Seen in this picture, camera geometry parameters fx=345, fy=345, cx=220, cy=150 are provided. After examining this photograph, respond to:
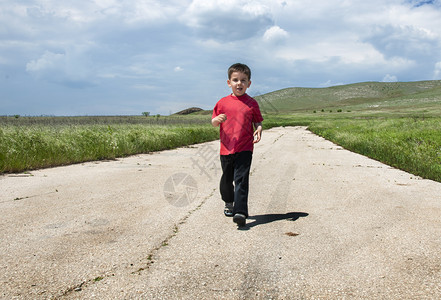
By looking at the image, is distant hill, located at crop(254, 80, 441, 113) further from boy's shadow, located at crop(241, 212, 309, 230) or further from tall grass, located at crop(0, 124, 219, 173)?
boy's shadow, located at crop(241, 212, 309, 230)

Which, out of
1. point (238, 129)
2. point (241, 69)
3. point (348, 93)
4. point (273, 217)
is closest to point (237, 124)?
point (238, 129)

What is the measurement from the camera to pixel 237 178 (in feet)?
13.4

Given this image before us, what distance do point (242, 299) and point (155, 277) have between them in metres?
0.70

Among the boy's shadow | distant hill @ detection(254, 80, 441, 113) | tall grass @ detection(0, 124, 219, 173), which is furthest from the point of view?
distant hill @ detection(254, 80, 441, 113)

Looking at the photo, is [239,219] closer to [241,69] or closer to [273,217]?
[273,217]

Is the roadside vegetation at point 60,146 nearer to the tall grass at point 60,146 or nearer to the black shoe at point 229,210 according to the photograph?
the tall grass at point 60,146

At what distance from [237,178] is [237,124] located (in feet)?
2.09

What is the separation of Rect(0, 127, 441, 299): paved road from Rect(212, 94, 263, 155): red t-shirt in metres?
0.91

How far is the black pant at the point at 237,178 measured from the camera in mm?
3980

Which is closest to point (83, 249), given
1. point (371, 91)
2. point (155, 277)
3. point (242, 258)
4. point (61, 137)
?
point (155, 277)

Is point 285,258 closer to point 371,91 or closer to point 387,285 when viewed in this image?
point 387,285

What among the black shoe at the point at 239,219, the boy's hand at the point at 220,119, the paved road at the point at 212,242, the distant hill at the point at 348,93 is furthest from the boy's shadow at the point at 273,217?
the distant hill at the point at 348,93

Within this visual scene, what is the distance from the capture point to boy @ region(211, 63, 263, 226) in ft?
13.1

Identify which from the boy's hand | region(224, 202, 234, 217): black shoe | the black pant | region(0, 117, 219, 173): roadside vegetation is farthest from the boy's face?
region(0, 117, 219, 173): roadside vegetation
